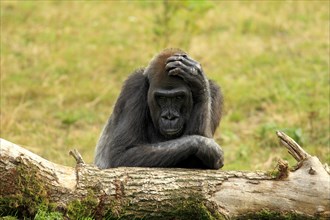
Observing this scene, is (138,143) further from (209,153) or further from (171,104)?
(209,153)

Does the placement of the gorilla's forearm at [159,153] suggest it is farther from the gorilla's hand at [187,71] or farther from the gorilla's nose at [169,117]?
the gorilla's hand at [187,71]

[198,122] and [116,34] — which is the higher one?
[116,34]

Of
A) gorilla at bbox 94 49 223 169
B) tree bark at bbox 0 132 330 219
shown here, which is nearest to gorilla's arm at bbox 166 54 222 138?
gorilla at bbox 94 49 223 169

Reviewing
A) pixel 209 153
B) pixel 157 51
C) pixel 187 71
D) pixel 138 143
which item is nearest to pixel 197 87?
pixel 187 71

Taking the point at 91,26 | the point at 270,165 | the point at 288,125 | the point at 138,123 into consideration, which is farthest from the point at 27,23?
the point at 138,123

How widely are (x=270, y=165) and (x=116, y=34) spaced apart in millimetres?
5807

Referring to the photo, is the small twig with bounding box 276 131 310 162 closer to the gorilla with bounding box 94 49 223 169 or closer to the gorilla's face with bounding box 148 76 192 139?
the gorilla with bounding box 94 49 223 169

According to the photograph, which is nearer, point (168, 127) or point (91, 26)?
point (168, 127)

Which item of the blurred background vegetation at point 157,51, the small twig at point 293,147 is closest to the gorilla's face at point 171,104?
the small twig at point 293,147

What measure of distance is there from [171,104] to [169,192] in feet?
3.17

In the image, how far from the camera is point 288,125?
29.7ft

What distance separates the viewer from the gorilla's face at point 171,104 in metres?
5.63

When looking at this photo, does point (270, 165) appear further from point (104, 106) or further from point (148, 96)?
point (104, 106)

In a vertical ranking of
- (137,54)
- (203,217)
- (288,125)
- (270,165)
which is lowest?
(203,217)
